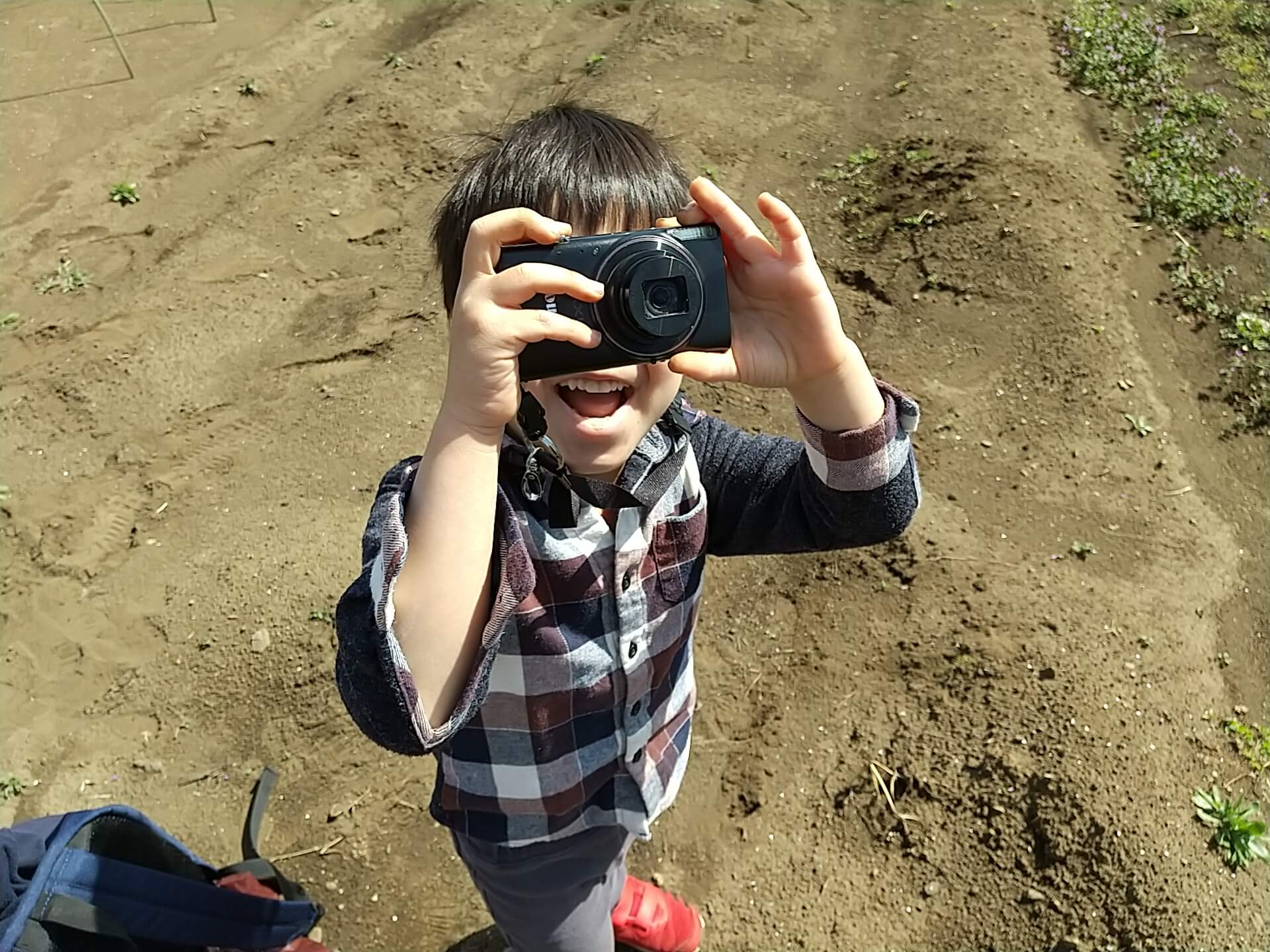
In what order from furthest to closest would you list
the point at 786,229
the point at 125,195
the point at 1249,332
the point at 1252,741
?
the point at 125,195, the point at 1249,332, the point at 1252,741, the point at 786,229

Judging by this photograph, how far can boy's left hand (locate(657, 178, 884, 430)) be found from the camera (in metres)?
1.12

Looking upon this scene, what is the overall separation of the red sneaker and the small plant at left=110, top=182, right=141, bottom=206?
4.22 meters

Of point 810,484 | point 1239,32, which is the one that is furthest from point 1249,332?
point 810,484

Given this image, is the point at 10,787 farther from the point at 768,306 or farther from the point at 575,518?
the point at 768,306

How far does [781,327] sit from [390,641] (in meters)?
0.63

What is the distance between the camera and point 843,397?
125 centimetres

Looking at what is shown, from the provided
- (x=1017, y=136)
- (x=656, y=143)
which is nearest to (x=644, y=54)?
(x=1017, y=136)

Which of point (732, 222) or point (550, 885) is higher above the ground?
point (732, 222)

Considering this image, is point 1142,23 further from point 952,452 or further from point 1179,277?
point 952,452

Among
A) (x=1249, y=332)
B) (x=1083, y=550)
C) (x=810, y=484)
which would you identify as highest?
(x=810, y=484)

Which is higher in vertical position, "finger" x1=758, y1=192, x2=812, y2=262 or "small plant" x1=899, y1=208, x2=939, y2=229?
"finger" x1=758, y1=192, x2=812, y2=262

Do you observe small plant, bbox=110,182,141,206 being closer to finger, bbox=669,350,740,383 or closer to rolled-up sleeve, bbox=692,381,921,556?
rolled-up sleeve, bbox=692,381,921,556

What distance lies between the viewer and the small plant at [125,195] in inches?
183

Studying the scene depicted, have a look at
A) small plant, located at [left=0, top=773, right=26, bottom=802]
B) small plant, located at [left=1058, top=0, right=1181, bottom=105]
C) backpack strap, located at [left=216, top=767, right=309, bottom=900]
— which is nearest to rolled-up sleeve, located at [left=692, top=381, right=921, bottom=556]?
backpack strap, located at [left=216, top=767, right=309, bottom=900]
